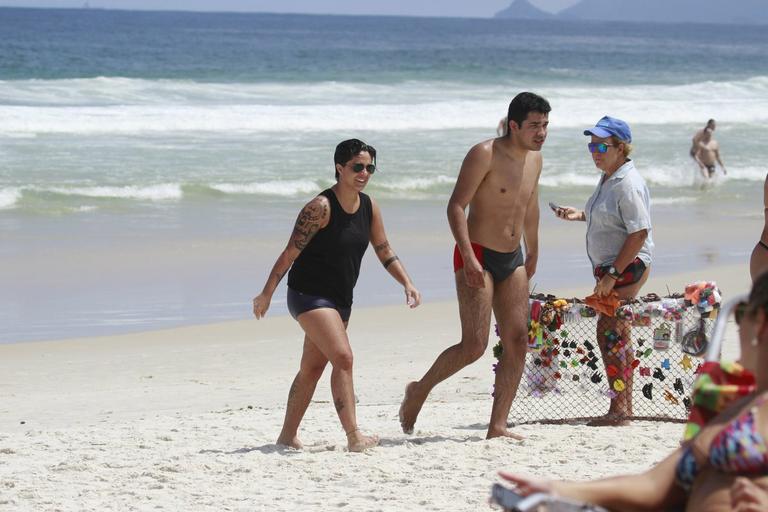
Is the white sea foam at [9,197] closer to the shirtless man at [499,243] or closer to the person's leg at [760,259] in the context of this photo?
the shirtless man at [499,243]

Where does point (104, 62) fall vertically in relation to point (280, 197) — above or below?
above

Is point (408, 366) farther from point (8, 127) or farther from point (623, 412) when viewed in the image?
point (8, 127)

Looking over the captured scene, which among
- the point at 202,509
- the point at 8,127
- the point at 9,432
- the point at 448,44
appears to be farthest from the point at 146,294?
the point at 448,44

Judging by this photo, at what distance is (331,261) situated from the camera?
233 inches

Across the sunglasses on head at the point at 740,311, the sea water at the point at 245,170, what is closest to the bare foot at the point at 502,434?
the sunglasses on head at the point at 740,311

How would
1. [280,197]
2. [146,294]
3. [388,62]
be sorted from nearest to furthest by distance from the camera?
[146,294], [280,197], [388,62]

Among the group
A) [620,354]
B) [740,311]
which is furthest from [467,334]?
[740,311]

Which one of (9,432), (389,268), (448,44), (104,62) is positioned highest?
(448,44)

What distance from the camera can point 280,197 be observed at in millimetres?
17219

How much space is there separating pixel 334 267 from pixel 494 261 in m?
0.81

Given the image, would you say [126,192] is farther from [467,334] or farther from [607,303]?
[607,303]

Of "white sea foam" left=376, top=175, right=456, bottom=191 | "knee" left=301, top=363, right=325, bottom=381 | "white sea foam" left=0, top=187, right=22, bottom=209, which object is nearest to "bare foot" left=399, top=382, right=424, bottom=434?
"knee" left=301, top=363, right=325, bottom=381

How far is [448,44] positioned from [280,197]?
2721 inches

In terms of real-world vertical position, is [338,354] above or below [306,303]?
below
